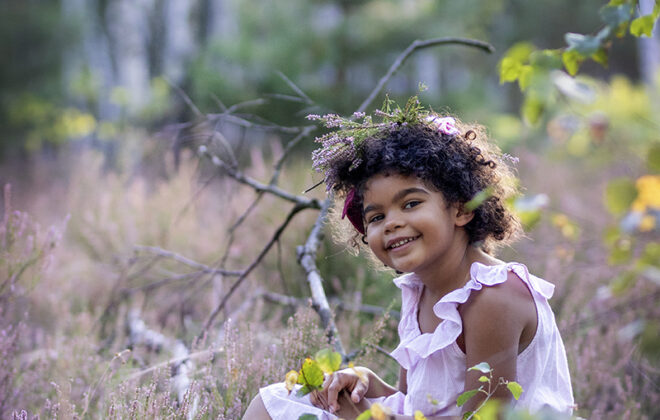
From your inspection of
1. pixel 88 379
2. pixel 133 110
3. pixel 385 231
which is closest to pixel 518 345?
pixel 385 231

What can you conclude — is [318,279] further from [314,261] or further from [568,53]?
[568,53]

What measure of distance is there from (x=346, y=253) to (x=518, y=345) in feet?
6.86

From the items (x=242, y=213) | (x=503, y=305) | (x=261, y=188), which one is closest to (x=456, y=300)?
(x=503, y=305)

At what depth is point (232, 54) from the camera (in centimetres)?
891

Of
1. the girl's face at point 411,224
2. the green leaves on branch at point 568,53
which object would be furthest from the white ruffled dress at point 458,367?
the green leaves on branch at point 568,53

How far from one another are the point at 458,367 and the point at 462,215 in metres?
0.41

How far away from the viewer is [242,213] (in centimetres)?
450

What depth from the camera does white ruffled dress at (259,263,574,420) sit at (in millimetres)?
1656

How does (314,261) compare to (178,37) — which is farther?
(178,37)

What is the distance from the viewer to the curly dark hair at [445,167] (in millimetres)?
1756

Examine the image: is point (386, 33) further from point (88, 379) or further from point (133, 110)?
point (88, 379)

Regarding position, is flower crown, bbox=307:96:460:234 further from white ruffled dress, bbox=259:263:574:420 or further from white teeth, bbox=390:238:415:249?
white ruffled dress, bbox=259:263:574:420

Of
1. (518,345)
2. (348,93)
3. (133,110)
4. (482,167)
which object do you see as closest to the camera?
(518,345)

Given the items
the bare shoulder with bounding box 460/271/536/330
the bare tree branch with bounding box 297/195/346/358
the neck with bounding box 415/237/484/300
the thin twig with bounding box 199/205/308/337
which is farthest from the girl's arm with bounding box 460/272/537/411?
the thin twig with bounding box 199/205/308/337
